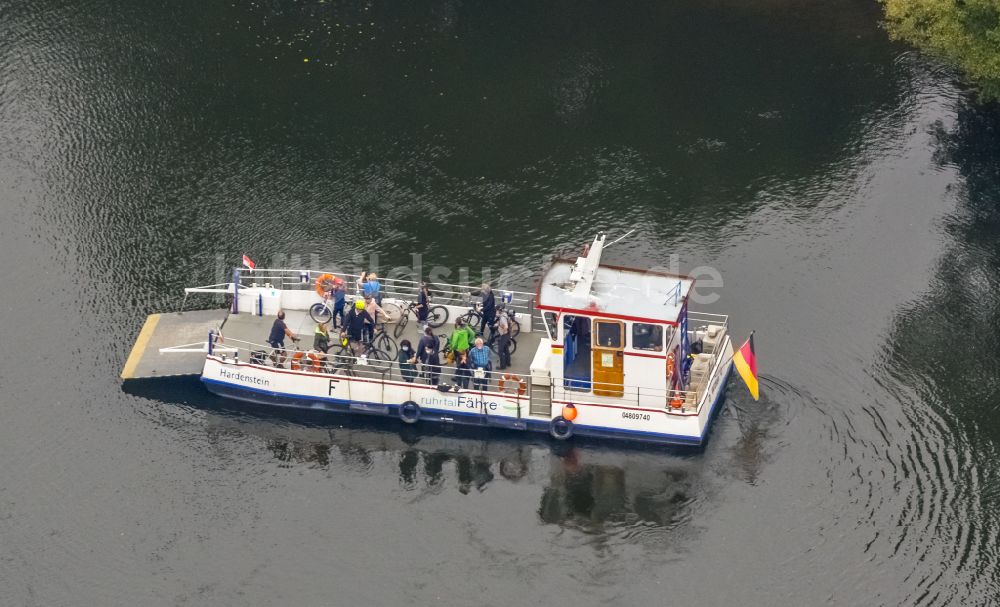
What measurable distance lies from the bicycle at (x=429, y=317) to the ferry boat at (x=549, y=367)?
0.20 meters

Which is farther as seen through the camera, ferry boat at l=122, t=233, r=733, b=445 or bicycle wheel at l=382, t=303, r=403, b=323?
bicycle wheel at l=382, t=303, r=403, b=323

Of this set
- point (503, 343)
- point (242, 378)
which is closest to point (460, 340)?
point (503, 343)

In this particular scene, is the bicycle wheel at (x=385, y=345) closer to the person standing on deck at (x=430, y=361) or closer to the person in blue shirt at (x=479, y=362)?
the person standing on deck at (x=430, y=361)

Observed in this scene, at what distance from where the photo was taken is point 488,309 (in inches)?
1955

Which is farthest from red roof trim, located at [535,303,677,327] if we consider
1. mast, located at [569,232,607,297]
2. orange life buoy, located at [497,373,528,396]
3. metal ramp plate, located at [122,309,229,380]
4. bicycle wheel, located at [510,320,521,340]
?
metal ramp plate, located at [122,309,229,380]

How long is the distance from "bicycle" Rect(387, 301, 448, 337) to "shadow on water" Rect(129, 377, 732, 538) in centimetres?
365

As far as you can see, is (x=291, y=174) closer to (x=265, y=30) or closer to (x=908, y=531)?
(x=265, y=30)

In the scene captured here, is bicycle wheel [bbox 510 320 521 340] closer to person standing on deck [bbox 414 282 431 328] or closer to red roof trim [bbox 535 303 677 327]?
person standing on deck [bbox 414 282 431 328]

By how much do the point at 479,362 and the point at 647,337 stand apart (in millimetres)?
6021

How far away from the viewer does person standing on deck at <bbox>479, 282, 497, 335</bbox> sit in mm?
49438

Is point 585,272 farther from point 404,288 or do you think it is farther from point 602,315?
point 404,288

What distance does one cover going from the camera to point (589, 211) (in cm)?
6212

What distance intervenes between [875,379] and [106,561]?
27.9 meters

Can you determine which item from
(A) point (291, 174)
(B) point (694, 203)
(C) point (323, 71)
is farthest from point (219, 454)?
(C) point (323, 71)
